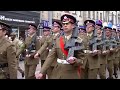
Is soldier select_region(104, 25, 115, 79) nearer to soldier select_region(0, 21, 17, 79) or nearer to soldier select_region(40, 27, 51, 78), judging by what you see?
soldier select_region(40, 27, 51, 78)

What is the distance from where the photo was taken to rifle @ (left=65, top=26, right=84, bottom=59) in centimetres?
542

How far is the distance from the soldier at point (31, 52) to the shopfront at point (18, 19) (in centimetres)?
1293

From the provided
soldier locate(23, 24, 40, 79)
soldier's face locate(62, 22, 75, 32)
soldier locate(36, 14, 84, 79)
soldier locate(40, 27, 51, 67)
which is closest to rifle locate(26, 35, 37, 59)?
soldier locate(23, 24, 40, 79)

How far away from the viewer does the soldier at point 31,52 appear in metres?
9.17

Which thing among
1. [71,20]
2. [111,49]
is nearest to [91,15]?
[111,49]

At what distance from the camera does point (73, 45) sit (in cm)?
549

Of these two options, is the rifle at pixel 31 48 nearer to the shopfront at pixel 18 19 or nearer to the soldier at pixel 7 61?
the soldier at pixel 7 61

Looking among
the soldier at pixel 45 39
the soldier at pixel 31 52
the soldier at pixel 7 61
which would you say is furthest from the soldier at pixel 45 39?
the soldier at pixel 7 61

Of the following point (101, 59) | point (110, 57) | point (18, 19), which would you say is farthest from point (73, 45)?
point (18, 19)

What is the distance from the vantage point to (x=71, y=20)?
225 inches

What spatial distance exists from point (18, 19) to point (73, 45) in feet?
62.6

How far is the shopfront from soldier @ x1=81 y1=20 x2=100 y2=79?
14.3 m

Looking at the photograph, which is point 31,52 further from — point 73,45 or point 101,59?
point 73,45
